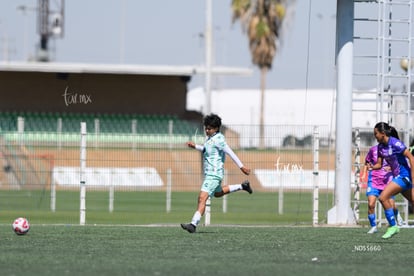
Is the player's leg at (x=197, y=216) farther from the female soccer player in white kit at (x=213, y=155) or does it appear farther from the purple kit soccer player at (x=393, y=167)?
the purple kit soccer player at (x=393, y=167)

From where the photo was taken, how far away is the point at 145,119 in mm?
37625

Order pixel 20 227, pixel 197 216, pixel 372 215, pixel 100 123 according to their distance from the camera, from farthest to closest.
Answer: pixel 100 123
pixel 372 215
pixel 197 216
pixel 20 227

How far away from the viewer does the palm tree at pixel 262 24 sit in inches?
2176

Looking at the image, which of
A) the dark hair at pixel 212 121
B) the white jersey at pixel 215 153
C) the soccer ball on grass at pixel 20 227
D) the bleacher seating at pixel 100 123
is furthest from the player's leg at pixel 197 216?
the bleacher seating at pixel 100 123

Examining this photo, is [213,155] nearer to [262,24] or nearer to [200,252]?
[200,252]

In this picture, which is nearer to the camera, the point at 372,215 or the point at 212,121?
the point at 212,121

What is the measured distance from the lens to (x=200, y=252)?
45.6 ft

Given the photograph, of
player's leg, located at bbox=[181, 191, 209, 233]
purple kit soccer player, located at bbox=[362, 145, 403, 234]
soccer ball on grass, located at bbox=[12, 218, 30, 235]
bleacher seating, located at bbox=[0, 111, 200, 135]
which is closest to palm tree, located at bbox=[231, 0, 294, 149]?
bleacher seating, located at bbox=[0, 111, 200, 135]

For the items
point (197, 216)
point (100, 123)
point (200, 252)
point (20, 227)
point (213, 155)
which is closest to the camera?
point (200, 252)

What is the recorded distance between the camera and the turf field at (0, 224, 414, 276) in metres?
11.8

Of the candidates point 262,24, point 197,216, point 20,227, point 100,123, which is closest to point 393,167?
point 197,216

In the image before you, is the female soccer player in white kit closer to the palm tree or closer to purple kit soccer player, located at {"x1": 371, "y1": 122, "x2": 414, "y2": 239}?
purple kit soccer player, located at {"x1": 371, "y1": 122, "x2": 414, "y2": 239}

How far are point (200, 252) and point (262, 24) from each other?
4246cm

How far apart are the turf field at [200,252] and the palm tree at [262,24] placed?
37.3m
